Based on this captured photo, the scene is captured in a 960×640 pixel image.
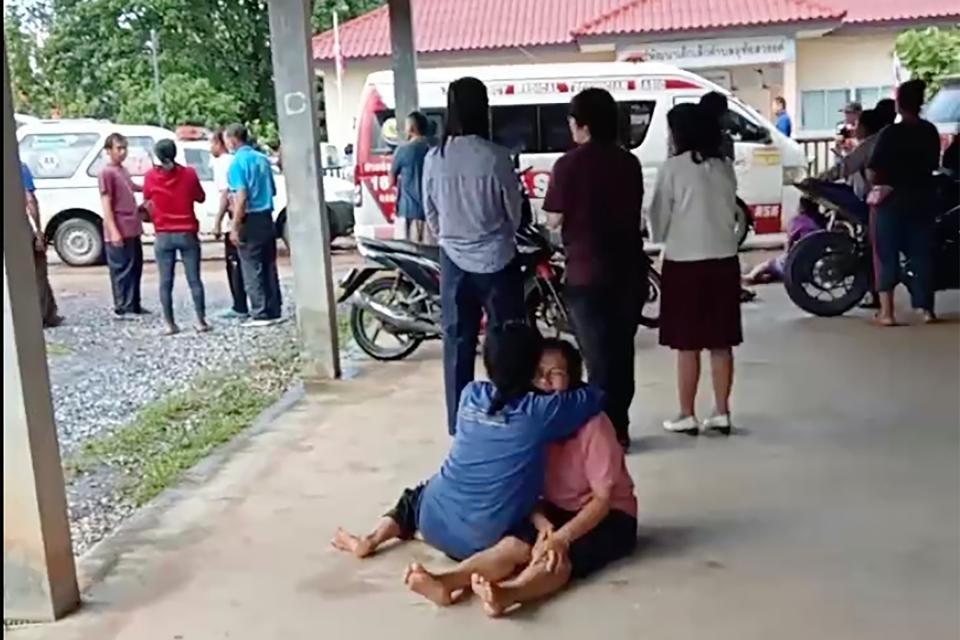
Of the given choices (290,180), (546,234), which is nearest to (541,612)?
(546,234)

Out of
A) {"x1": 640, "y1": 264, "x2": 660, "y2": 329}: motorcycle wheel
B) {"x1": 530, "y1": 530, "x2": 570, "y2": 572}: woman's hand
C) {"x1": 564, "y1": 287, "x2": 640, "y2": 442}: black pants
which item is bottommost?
{"x1": 530, "y1": 530, "x2": 570, "y2": 572}: woman's hand

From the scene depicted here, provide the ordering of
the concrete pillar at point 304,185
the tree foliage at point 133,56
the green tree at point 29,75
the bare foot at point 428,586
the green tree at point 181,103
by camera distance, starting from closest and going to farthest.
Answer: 1. the bare foot at point 428,586
2. the concrete pillar at point 304,185
3. the green tree at point 181,103
4. the tree foliage at point 133,56
5. the green tree at point 29,75

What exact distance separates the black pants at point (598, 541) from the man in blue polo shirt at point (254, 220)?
5.93m

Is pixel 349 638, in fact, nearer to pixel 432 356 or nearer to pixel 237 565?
pixel 237 565

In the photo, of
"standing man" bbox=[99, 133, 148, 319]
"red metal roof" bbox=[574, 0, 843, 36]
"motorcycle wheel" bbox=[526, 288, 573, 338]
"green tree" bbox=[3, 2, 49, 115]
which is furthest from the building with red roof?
"motorcycle wheel" bbox=[526, 288, 573, 338]

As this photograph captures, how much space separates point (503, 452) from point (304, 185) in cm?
365

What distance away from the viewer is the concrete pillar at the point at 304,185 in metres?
6.89

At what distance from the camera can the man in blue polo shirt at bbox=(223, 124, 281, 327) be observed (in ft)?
30.3

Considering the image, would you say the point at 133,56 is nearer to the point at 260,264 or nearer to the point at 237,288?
the point at 237,288

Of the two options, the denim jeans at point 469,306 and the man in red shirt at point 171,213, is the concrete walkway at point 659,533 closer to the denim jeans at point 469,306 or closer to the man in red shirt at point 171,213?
the denim jeans at point 469,306

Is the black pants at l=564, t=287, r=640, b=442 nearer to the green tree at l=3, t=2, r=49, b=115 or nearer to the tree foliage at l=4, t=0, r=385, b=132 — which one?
the tree foliage at l=4, t=0, r=385, b=132

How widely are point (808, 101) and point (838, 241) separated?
13.0m

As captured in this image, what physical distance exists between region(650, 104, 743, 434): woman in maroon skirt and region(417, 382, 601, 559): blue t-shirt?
1500 mm

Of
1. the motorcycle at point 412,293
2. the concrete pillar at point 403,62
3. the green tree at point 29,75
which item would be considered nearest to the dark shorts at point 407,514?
the motorcycle at point 412,293
